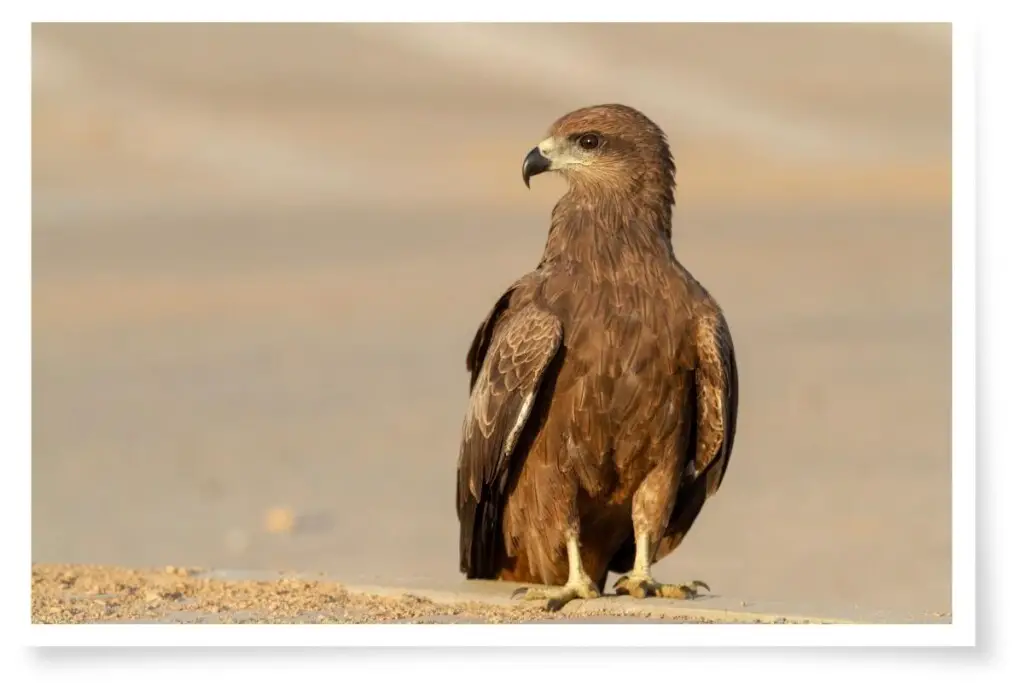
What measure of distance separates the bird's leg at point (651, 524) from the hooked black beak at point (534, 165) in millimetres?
1858

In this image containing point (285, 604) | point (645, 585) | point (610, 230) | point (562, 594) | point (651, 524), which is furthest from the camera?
point (285, 604)

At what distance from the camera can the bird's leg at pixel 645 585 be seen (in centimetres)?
857

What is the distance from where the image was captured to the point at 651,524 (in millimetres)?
8719

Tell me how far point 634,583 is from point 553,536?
0.53 m

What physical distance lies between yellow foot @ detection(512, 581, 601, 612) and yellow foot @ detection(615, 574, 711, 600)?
0.18 m

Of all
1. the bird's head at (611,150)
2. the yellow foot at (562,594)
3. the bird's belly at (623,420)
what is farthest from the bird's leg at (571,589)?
the bird's head at (611,150)

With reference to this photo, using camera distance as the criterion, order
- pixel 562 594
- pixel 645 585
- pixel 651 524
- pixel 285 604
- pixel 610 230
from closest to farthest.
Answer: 1. pixel 562 594
2. pixel 645 585
3. pixel 651 524
4. pixel 610 230
5. pixel 285 604

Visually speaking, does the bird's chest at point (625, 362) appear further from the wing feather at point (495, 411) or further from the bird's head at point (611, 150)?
the bird's head at point (611, 150)

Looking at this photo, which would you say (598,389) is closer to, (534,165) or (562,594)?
(562,594)

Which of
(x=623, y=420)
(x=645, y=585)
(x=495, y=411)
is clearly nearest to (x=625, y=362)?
(x=623, y=420)

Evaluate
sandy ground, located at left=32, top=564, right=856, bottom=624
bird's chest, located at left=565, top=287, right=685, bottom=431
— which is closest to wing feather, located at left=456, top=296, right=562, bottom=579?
bird's chest, located at left=565, top=287, right=685, bottom=431

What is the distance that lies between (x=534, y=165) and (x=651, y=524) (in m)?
2.19
